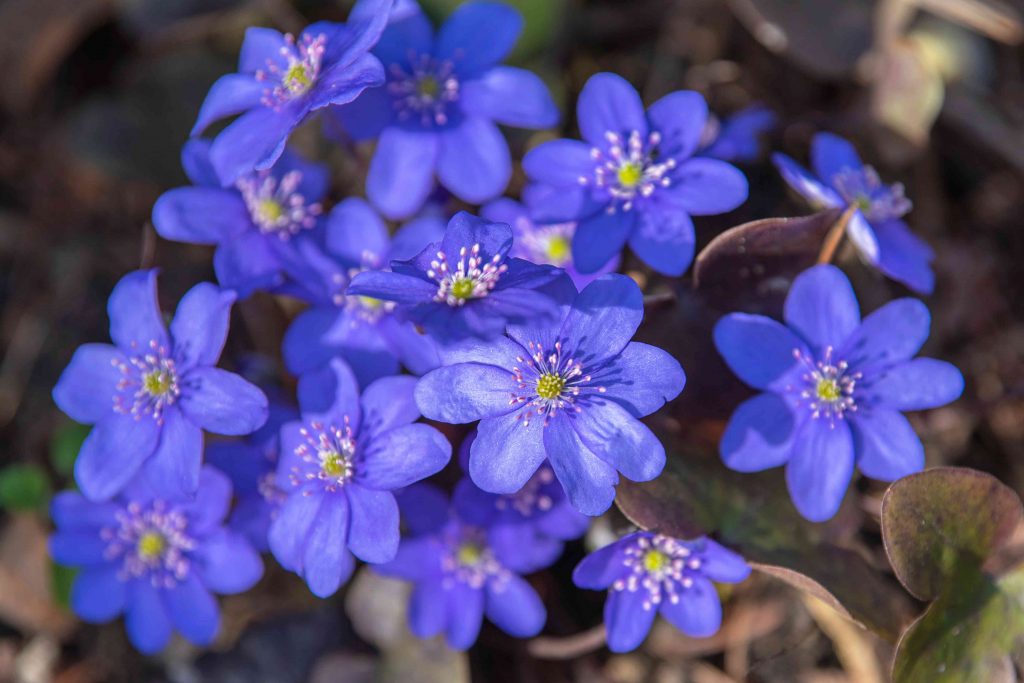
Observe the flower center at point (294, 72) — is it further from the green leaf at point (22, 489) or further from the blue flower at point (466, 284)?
the green leaf at point (22, 489)

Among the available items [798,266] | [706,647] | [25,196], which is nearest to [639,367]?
[798,266]

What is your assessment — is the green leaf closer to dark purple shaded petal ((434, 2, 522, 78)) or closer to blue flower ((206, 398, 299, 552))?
blue flower ((206, 398, 299, 552))

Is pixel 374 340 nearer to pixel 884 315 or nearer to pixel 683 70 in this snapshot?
pixel 884 315

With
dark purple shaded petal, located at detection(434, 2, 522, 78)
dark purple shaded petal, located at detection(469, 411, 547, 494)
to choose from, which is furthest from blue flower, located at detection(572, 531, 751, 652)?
dark purple shaded petal, located at detection(434, 2, 522, 78)

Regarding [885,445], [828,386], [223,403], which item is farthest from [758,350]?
[223,403]

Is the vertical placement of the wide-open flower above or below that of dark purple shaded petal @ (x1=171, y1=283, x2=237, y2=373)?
above

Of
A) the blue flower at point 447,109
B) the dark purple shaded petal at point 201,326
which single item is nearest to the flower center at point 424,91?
the blue flower at point 447,109

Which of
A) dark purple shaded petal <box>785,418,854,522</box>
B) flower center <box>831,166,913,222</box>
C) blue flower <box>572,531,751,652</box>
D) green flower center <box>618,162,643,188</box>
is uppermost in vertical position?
green flower center <box>618,162,643,188</box>
